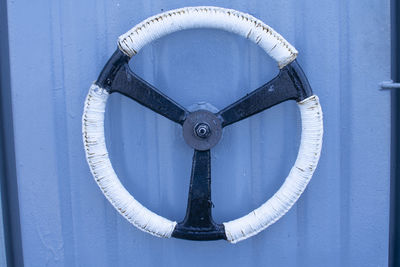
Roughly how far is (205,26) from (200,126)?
0.87ft

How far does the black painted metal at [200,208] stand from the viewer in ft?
3.65

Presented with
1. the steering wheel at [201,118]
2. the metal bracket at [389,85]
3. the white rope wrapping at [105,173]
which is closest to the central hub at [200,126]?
the steering wheel at [201,118]

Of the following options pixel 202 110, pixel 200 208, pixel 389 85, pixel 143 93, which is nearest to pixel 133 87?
pixel 143 93

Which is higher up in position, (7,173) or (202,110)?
(202,110)

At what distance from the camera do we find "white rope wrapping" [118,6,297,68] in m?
1.06

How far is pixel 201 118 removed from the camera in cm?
109

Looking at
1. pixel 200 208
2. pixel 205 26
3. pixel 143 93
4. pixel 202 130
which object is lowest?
pixel 200 208

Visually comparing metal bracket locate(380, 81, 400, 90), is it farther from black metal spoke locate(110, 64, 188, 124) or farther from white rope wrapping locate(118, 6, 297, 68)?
black metal spoke locate(110, 64, 188, 124)

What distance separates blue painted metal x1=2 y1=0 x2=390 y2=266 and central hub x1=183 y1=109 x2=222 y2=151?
93 mm

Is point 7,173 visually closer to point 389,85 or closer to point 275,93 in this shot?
point 275,93

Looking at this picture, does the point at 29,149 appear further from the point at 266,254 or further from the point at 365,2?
the point at 365,2

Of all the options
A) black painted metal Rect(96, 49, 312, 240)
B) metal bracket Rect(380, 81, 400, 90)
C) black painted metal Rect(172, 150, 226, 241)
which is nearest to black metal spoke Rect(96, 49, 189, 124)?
black painted metal Rect(96, 49, 312, 240)

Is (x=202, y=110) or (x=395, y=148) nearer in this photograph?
(x=202, y=110)

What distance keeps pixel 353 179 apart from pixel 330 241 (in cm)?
20
